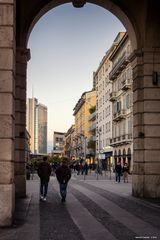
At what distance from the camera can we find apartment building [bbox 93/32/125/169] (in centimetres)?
8638

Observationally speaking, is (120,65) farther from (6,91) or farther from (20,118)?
(6,91)

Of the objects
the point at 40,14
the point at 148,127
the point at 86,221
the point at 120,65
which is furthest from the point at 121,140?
the point at 86,221

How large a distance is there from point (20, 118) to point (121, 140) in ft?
176

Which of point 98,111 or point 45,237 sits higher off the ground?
point 98,111

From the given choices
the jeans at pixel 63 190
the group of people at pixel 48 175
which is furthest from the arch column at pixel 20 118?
the jeans at pixel 63 190

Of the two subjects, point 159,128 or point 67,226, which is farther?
point 159,128

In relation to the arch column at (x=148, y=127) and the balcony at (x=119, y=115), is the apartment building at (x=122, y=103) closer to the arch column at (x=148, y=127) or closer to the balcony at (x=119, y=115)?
the balcony at (x=119, y=115)

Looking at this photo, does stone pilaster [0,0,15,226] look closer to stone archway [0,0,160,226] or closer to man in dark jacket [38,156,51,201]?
stone archway [0,0,160,226]

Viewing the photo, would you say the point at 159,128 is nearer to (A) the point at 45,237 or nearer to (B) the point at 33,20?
(B) the point at 33,20

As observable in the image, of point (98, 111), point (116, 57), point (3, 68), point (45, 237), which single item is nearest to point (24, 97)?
point (3, 68)

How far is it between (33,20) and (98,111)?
83079mm

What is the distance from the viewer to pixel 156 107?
21078 mm

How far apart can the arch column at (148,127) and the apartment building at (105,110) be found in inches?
2361

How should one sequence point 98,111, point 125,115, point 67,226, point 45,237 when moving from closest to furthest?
point 45,237
point 67,226
point 125,115
point 98,111
